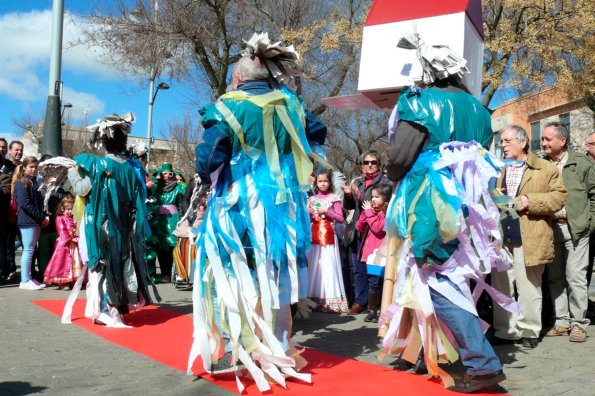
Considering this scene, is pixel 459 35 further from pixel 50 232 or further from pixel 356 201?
pixel 50 232

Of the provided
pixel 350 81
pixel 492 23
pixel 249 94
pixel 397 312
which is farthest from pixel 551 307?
pixel 350 81

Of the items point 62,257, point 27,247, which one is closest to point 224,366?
point 62,257

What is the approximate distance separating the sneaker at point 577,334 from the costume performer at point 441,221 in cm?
152

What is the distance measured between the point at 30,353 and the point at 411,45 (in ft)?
11.2

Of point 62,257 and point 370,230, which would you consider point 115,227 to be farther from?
point 62,257

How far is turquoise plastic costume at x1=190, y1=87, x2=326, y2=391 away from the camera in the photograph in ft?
11.5

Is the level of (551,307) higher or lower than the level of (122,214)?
lower

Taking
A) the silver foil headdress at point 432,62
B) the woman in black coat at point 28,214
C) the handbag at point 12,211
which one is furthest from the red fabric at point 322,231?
the handbag at point 12,211

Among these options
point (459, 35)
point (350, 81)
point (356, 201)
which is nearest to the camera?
point (459, 35)

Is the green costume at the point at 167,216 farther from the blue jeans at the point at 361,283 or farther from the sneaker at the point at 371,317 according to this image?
the sneaker at the point at 371,317

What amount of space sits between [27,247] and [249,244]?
5.30 m

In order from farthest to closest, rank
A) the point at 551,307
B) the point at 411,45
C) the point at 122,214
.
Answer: the point at 551,307
the point at 122,214
the point at 411,45

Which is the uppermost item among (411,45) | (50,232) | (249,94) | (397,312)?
(411,45)

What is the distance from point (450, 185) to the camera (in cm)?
348
